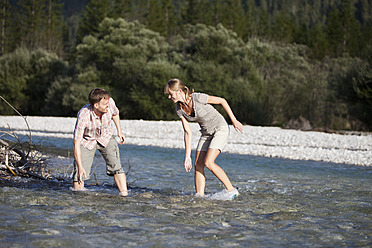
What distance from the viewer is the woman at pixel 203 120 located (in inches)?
226

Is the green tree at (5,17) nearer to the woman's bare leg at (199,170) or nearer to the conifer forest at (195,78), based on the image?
the conifer forest at (195,78)

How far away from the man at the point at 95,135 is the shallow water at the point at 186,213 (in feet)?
1.63

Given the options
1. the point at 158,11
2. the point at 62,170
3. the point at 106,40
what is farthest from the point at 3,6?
the point at 62,170

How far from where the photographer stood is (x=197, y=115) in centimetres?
586

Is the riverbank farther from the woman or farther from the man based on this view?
the woman

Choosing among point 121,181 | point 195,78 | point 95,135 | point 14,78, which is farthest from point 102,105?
point 14,78

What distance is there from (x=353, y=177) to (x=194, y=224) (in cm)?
532

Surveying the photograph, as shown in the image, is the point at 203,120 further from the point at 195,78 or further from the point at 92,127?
the point at 195,78

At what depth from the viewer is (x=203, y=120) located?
5973mm

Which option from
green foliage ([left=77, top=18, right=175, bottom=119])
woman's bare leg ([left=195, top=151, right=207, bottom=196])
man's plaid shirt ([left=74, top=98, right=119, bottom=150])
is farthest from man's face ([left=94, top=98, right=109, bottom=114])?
green foliage ([left=77, top=18, right=175, bottom=119])

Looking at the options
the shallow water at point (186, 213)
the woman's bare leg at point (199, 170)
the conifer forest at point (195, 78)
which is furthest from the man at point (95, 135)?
the conifer forest at point (195, 78)

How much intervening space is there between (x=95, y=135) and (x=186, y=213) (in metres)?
1.54

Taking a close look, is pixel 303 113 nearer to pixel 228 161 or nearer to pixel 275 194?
pixel 228 161

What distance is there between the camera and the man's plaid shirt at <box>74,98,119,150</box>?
5.72m
